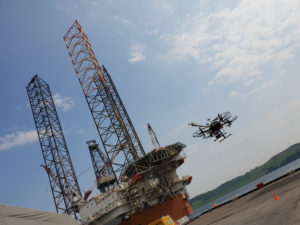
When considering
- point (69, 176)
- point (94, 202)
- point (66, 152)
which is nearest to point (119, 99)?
point (66, 152)

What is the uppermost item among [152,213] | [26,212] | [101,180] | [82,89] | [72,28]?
[72,28]

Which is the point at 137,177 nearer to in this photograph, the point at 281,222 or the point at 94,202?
the point at 94,202

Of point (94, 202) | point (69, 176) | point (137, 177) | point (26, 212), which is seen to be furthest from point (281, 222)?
point (69, 176)

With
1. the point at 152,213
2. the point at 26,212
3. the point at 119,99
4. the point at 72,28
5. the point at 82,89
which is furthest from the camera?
the point at 119,99

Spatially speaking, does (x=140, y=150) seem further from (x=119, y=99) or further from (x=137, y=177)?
(x=137, y=177)

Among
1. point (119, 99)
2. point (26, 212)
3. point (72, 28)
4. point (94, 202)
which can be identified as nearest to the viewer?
point (26, 212)

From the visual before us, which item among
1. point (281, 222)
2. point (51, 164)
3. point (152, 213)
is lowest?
point (281, 222)

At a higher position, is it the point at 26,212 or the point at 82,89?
the point at 82,89

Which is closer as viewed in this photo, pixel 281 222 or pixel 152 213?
pixel 281 222

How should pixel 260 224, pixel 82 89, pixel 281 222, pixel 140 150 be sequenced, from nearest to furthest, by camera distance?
pixel 281 222, pixel 260 224, pixel 82 89, pixel 140 150
